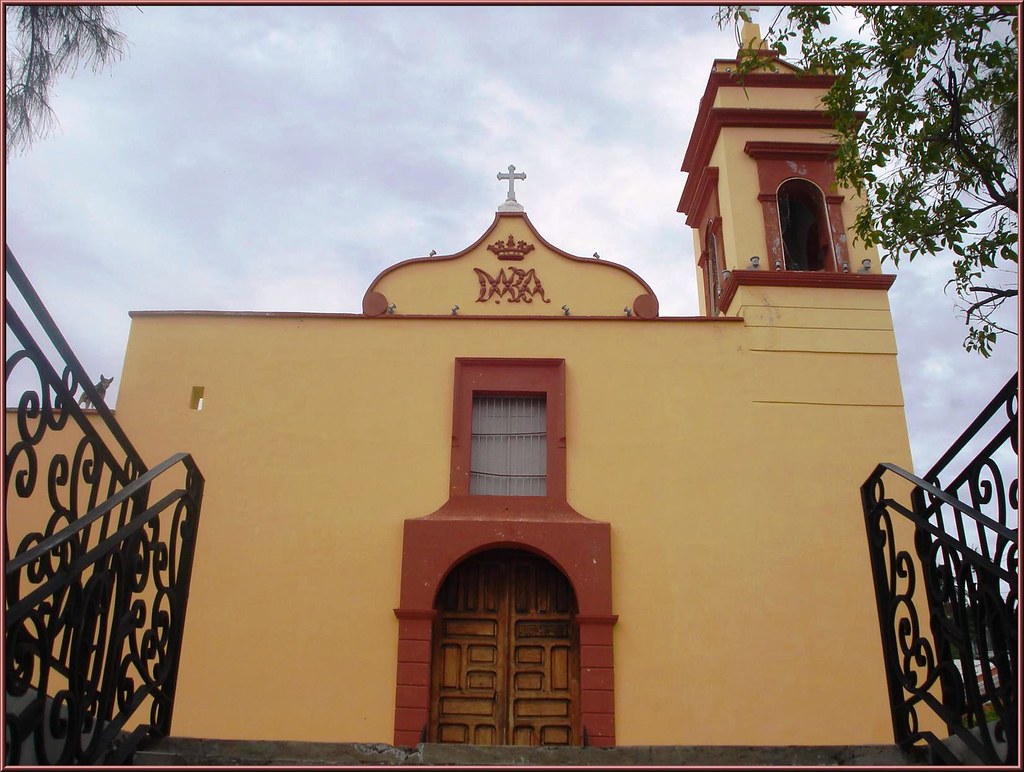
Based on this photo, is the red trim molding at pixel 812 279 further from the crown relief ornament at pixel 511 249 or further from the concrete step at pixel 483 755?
the concrete step at pixel 483 755

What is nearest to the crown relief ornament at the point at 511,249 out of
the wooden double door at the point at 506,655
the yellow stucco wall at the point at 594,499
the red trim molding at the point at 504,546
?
the yellow stucco wall at the point at 594,499

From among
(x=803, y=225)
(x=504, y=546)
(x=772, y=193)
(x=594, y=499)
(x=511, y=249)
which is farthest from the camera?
(x=803, y=225)

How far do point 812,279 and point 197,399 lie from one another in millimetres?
6822

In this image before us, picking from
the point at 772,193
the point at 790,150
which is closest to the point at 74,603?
the point at 772,193

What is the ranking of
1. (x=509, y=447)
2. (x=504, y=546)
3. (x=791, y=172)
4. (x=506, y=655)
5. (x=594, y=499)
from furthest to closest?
(x=791, y=172) < (x=509, y=447) < (x=594, y=499) < (x=504, y=546) < (x=506, y=655)

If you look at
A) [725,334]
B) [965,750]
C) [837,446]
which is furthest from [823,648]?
[965,750]

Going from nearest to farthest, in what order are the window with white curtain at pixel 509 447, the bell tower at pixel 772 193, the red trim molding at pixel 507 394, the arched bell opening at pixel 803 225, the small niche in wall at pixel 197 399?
the red trim molding at pixel 507 394 < the window with white curtain at pixel 509 447 < the small niche in wall at pixel 197 399 < the bell tower at pixel 772 193 < the arched bell opening at pixel 803 225

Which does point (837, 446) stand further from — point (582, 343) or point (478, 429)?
point (478, 429)

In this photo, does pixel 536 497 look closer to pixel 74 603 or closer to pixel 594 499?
pixel 594 499

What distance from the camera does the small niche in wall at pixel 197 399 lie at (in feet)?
30.0

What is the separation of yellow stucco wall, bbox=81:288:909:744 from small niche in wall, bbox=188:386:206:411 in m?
0.06

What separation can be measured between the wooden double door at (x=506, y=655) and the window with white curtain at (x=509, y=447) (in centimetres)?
70

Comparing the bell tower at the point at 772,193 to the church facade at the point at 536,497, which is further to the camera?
the bell tower at the point at 772,193

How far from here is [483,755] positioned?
373 centimetres
